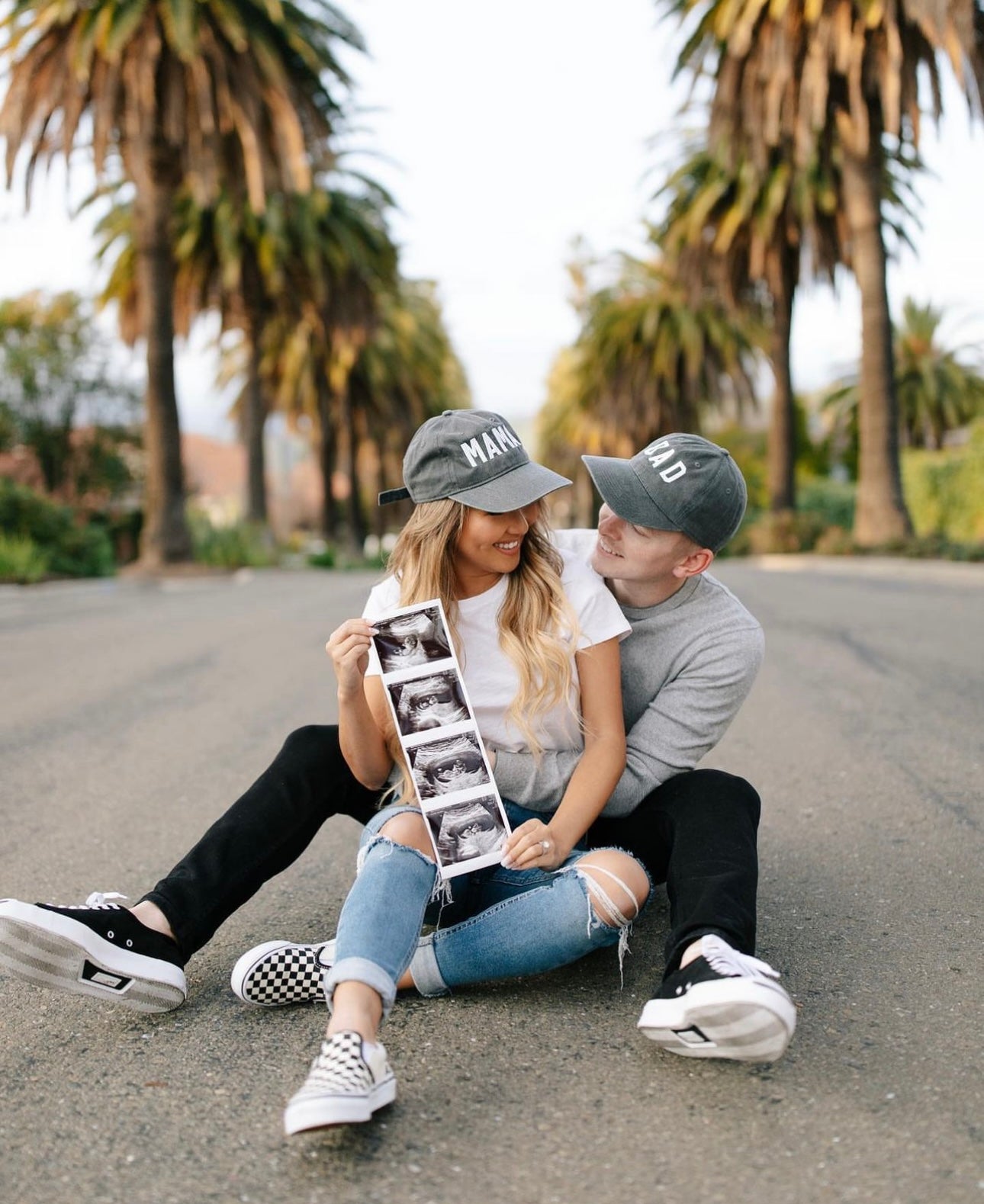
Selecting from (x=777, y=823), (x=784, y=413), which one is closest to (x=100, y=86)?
(x=784, y=413)

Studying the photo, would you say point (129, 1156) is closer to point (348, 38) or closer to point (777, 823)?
point (777, 823)

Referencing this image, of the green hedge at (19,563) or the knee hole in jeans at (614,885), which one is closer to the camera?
the knee hole in jeans at (614,885)

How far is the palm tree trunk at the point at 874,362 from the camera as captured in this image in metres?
21.0

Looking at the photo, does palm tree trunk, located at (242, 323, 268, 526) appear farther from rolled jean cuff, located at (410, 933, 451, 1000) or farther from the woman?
rolled jean cuff, located at (410, 933, 451, 1000)

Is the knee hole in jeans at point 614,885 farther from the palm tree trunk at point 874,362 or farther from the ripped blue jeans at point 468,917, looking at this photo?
the palm tree trunk at point 874,362

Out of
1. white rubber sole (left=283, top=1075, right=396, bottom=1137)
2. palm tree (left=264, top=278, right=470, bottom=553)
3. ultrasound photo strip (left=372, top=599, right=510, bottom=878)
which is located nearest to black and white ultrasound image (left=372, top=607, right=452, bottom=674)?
ultrasound photo strip (left=372, top=599, right=510, bottom=878)

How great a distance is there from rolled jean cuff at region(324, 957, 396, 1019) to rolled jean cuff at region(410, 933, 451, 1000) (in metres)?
0.40

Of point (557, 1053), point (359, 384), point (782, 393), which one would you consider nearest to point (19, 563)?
point (782, 393)

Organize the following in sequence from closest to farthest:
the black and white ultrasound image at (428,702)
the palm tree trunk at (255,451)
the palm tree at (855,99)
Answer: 1. the black and white ultrasound image at (428,702)
2. the palm tree at (855,99)
3. the palm tree trunk at (255,451)

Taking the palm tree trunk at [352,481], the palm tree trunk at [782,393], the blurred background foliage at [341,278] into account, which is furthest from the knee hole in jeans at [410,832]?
the palm tree trunk at [352,481]

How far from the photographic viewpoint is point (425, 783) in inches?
107

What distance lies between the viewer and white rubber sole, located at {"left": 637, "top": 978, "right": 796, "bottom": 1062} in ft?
7.06

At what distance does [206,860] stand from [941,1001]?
1602mm

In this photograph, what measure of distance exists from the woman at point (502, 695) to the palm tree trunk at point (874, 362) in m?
19.2
